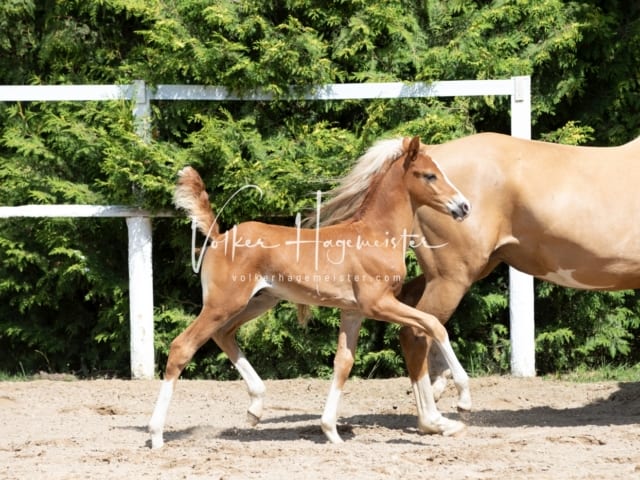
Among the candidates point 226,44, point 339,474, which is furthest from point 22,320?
Result: point 339,474

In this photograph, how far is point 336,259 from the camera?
17.8 ft

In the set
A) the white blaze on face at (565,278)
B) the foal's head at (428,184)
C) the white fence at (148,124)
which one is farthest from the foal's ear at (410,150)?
the white fence at (148,124)

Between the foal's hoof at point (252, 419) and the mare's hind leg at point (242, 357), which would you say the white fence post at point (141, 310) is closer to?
the mare's hind leg at point (242, 357)

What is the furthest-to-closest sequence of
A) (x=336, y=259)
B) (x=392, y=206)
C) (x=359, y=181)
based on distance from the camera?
(x=359, y=181), (x=392, y=206), (x=336, y=259)

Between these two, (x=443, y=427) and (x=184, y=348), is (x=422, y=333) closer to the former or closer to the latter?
(x=443, y=427)

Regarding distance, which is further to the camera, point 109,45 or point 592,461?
point 109,45

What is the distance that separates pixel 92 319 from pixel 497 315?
3.32 metres

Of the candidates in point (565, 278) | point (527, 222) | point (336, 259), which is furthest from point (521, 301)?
point (336, 259)

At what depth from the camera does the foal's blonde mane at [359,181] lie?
561 centimetres

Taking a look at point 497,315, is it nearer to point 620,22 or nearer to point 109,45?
point 620,22

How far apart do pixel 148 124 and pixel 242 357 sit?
2.47m

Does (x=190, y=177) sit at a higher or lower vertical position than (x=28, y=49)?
lower

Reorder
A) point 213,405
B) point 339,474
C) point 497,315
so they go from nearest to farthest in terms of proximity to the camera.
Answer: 1. point 339,474
2. point 213,405
3. point 497,315

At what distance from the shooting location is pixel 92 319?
328 inches
